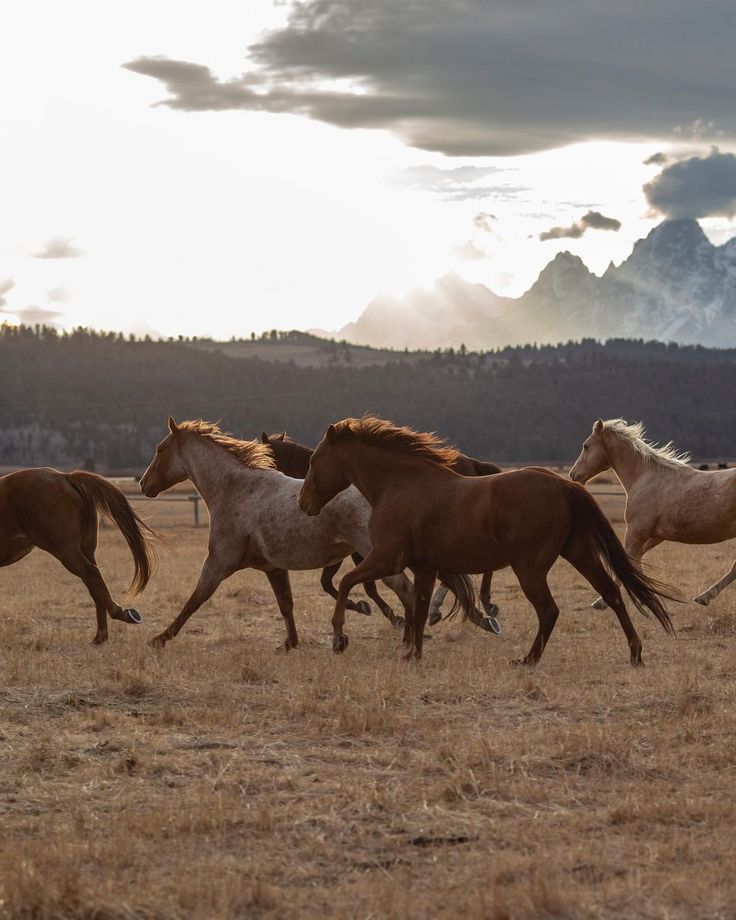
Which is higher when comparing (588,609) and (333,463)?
(333,463)

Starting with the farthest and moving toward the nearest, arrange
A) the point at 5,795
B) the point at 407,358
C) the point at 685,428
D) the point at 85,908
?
the point at 407,358, the point at 685,428, the point at 5,795, the point at 85,908

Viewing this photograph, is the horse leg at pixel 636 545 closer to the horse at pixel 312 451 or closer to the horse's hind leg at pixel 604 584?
the horse at pixel 312 451

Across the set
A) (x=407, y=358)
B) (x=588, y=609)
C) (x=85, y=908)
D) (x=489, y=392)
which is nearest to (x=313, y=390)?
(x=489, y=392)

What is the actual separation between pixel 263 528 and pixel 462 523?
2.12 meters

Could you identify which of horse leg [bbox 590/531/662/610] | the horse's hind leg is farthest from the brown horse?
horse leg [bbox 590/531/662/610]

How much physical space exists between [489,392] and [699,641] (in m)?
137

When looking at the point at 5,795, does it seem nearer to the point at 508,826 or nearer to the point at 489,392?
the point at 508,826

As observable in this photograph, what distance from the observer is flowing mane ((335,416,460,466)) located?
32.0ft

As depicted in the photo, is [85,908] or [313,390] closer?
[85,908]

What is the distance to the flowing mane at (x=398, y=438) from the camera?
9755mm

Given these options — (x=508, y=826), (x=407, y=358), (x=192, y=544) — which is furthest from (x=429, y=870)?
(x=407, y=358)

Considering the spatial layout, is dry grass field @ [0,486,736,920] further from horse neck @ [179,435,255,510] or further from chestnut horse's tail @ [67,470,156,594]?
horse neck @ [179,435,255,510]

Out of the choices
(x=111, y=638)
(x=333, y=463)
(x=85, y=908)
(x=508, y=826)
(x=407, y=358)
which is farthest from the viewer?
(x=407, y=358)

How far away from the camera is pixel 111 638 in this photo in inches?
432
